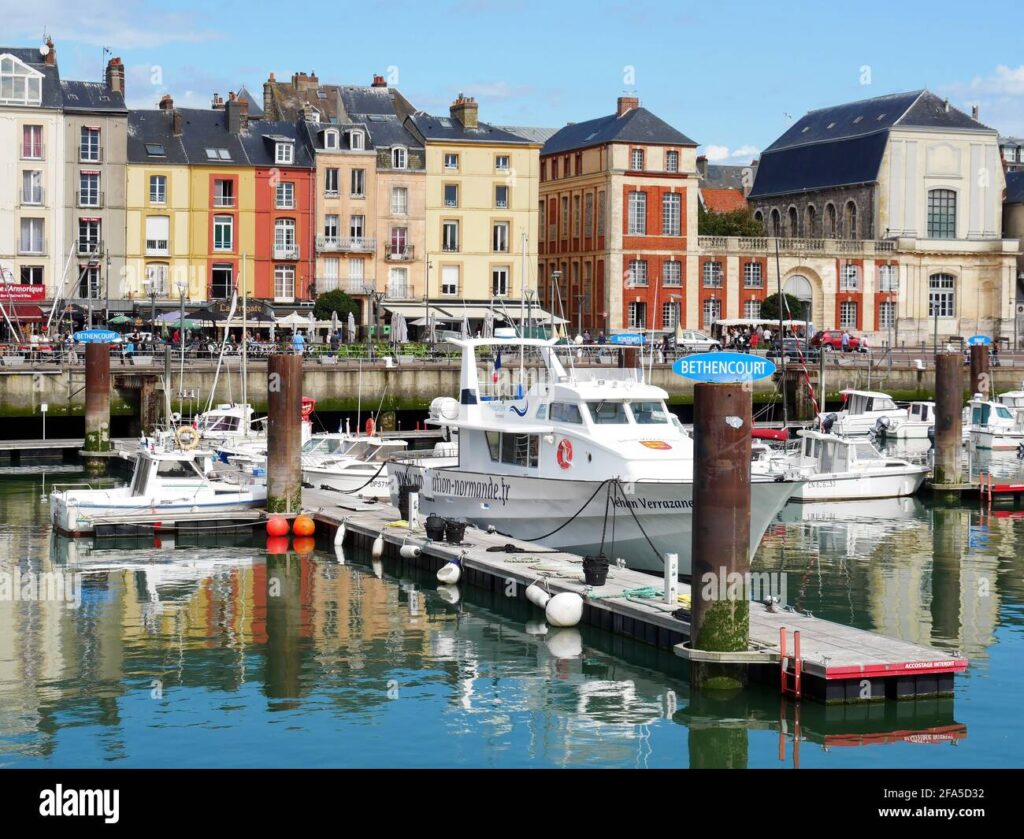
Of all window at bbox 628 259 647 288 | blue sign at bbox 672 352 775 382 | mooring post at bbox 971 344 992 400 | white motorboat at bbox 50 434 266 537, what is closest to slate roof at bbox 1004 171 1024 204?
window at bbox 628 259 647 288

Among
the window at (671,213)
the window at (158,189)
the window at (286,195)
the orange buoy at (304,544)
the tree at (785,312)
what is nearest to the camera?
the orange buoy at (304,544)

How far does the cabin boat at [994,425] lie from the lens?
56.9 metres

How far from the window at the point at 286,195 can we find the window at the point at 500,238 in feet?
31.9

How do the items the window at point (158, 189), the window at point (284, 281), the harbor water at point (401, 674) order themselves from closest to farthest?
the harbor water at point (401, 674)
the window at point (158, 189)
the window at point (284, 281)

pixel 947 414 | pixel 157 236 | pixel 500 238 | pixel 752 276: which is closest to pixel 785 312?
pixel 752 276

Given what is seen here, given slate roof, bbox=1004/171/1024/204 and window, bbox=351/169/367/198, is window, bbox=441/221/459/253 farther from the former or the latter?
slate roof, bbox=1004/171/1024/204

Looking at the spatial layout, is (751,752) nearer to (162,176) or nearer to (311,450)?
(311,450)

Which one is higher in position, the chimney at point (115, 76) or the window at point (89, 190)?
the chimney at point (115, 76)

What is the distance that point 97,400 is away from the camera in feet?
169

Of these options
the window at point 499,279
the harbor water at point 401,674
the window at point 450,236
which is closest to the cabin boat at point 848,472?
the harbor water at point 401,674

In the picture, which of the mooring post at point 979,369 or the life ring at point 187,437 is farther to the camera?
the mooring post at point 979,369

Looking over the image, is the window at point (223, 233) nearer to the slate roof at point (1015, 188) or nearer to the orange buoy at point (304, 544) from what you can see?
the orange buoy at point (304, 544)

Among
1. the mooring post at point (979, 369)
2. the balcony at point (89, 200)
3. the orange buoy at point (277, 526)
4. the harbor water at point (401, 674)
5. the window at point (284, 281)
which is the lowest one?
the harbor water at point (401, 674)
